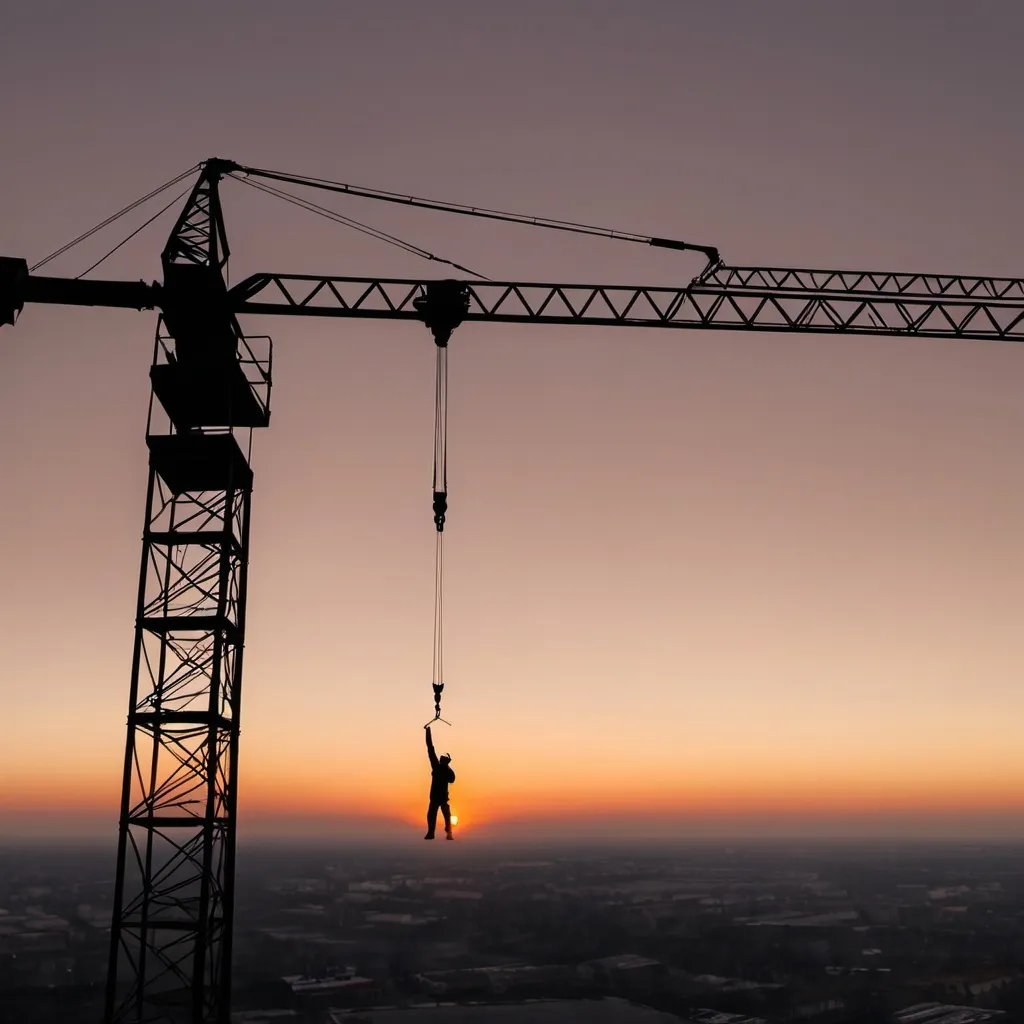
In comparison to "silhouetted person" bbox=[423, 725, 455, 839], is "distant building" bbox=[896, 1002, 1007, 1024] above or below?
below

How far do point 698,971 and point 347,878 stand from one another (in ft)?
270

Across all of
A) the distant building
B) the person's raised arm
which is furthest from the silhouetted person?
the distant building

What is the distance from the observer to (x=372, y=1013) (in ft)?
178

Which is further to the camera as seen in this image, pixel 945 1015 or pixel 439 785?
pixel 945 1015

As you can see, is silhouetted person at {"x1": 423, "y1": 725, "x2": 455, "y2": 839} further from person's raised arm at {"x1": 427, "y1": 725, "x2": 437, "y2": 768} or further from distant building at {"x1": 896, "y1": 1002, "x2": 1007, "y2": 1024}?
distant building at {"x1": 896, "y1": 1002, "x2": 1007, "y2": 1024}

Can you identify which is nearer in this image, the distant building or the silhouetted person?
the silhouetted person

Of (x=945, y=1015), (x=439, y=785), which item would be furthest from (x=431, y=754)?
(x=945, y=1015)

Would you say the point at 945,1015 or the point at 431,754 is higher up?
the point at 431,754

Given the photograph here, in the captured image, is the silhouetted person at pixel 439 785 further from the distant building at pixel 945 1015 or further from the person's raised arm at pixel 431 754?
the distant building at pixel 945 1015

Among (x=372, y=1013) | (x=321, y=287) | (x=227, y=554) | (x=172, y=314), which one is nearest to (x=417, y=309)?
(x=321, y=287)

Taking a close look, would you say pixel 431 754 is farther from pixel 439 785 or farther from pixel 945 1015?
pixel 945 1015

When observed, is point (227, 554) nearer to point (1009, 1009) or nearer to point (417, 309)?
point (417, 309)

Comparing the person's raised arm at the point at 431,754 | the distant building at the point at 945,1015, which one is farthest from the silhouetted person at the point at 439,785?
the distant building at the point at 945,1015

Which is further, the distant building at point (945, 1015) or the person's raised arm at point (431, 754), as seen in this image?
the distant building at point (945, 1015)
